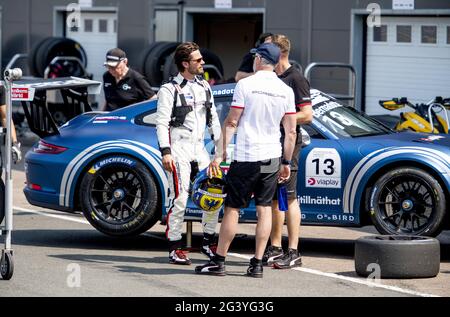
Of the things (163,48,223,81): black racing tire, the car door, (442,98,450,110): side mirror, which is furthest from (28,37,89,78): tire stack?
the car door

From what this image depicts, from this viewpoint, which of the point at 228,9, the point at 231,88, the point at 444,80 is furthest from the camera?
the point at 228,9

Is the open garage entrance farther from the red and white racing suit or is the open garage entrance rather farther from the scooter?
the red and white racing suit

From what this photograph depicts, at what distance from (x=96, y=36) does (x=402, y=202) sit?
16233 millimetres

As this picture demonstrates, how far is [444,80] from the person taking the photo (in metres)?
20.0

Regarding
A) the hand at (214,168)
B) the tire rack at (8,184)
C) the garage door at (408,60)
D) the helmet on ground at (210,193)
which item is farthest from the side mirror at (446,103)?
the tire rack at (8,184)

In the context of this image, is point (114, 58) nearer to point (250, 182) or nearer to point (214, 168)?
point (214, 168)

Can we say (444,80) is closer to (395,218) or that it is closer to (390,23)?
(390,23)

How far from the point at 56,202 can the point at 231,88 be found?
200cm

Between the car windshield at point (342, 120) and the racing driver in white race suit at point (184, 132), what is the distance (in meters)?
1.14

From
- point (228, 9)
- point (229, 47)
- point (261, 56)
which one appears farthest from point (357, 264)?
point (229, 47)

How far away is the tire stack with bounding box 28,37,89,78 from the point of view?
24.1 meters

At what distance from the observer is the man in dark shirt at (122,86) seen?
1322cm

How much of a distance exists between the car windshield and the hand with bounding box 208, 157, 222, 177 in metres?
1.61

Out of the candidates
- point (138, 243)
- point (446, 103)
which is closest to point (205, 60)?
point (446, 103)
